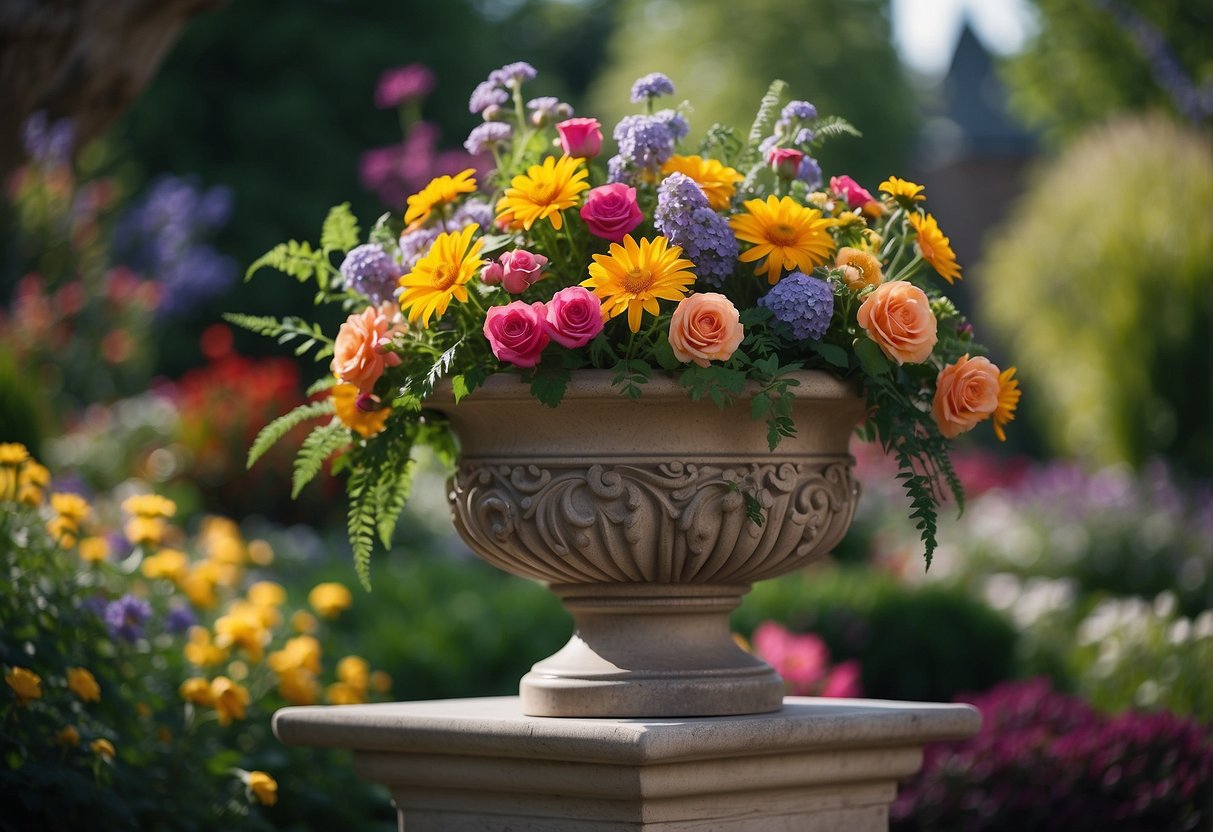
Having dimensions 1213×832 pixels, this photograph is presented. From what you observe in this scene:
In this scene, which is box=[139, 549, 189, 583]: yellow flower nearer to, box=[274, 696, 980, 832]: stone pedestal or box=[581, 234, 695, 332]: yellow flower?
box=[274, 696, 980, 832]: stone pedestal

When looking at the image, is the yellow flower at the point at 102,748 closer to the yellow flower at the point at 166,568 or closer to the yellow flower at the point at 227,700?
the yellow flower at the point at 227,700

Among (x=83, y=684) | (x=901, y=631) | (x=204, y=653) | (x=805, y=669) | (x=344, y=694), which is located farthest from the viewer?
(x=901, y=631)

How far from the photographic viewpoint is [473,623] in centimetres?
510

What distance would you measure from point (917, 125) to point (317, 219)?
13.5 meters

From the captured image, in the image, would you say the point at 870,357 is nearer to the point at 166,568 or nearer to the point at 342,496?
the point at 166,568

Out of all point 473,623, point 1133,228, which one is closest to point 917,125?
point 1133,228

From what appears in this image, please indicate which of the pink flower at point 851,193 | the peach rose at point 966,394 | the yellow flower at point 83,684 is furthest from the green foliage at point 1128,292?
the yellow flower at point 83,684

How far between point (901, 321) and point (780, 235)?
0.89 feet

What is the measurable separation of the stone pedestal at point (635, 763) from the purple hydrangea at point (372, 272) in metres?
0.82

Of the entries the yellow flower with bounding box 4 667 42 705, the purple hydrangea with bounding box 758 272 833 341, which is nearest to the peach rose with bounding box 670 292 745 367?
the purple hydrangea with bounding box 758 272 833 341

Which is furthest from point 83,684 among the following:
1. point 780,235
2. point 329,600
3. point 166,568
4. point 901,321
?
point 901,321

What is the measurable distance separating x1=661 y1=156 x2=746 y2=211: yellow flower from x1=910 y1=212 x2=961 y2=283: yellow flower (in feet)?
1.17

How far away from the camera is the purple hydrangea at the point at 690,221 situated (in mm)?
2496

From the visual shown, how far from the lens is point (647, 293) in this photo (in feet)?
7.84
